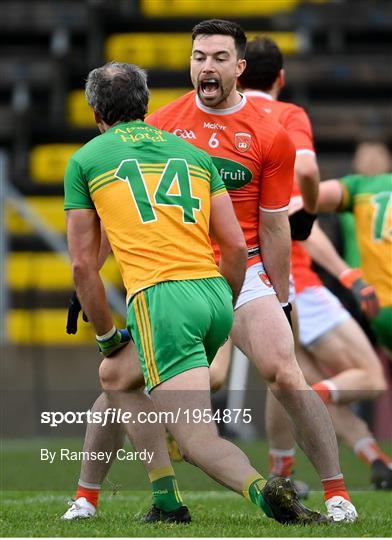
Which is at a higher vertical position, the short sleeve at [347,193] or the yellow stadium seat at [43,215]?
the short sleeve at [347,193]

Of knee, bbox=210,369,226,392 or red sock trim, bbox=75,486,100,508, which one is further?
knee, bbox=210,369,226,392

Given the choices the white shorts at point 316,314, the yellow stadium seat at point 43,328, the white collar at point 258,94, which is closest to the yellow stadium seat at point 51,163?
the yellow stadium seat at point 43,328

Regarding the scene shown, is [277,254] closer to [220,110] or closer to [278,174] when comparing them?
[278,174]

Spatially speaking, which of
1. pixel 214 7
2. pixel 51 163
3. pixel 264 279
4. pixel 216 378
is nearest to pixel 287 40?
pixel 214 7

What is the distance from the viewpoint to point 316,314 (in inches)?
311

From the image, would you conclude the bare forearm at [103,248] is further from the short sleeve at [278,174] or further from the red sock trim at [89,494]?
the red sock trim at [89,494]

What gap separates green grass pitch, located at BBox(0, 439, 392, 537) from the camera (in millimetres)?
4766

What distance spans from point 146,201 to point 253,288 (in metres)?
0.91

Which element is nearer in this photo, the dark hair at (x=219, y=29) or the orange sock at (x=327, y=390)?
the dark hair at (x=219, y=29)

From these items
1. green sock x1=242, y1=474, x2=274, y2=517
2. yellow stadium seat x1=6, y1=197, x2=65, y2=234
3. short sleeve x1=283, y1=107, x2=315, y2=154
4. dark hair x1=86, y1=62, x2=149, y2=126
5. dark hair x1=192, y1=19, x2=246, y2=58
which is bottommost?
yellow stadium seat x1=6, y1=197, x2=65, y2=234

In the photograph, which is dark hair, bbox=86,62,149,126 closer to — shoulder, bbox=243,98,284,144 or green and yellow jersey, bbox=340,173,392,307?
shoulder, bbox=243,98,284,144

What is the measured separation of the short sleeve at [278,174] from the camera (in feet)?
18.3

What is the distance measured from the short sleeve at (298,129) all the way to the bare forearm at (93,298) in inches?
74.2
